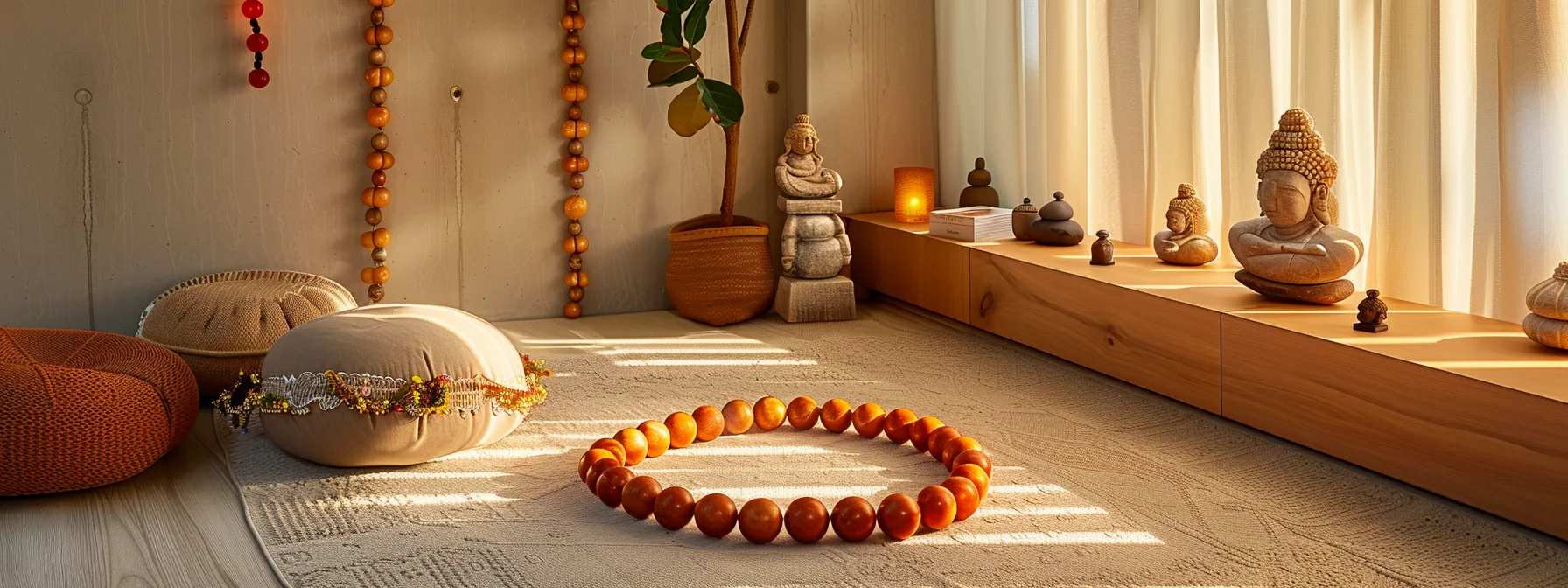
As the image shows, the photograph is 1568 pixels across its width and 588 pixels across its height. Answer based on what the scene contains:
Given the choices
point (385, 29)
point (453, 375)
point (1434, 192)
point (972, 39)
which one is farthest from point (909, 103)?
point (453, 375)

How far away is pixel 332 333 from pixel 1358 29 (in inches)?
85.5

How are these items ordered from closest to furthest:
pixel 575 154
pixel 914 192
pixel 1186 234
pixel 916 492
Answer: pixel 916 492, pixel 1186 234, pixel 575 154, pixel 914 192

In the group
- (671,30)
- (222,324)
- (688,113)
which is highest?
(671,30)

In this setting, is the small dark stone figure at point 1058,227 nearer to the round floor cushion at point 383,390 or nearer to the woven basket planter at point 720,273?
the woven basket planter at point 720,273

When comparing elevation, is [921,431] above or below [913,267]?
below

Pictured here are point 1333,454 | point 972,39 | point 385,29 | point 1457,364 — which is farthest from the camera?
point 972,39

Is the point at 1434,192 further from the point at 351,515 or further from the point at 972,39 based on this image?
the point at 351,515

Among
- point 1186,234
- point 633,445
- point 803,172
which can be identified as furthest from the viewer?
point 803,172

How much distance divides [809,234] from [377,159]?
1.27 metres

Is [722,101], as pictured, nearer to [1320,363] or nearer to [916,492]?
[916,492]

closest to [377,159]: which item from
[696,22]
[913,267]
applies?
[696,22]

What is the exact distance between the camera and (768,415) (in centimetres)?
259

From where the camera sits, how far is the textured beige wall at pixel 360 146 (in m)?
3.36

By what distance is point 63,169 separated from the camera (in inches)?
132
